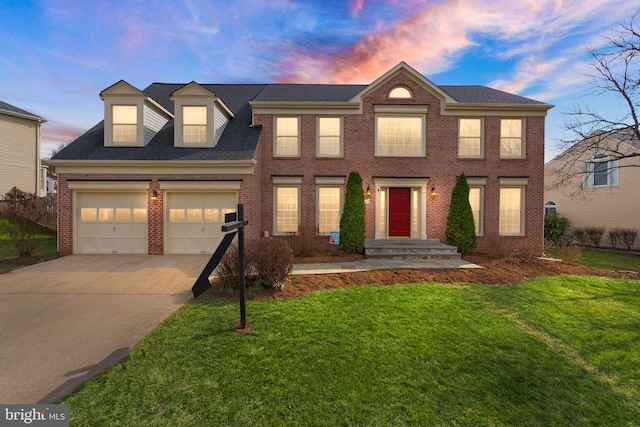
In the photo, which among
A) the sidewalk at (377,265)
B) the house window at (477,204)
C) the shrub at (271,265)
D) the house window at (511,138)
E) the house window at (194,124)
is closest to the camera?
the shrub at (271,265)

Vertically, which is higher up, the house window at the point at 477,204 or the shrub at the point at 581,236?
the house window at the point at 477,204

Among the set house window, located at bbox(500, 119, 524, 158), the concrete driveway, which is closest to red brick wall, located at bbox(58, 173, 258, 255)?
the concrete driveway

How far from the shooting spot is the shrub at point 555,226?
19938 mm

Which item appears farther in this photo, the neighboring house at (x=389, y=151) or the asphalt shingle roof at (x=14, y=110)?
the asphalt shingle roof at (x=14, y=110)

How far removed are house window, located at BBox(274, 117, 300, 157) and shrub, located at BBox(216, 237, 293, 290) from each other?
23.9ft

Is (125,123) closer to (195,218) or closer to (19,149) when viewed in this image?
(195,218)

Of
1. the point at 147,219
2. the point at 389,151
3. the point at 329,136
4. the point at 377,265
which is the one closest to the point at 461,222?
the point at 389,151

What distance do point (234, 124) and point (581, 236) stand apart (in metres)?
24.8

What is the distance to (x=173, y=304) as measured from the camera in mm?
6031

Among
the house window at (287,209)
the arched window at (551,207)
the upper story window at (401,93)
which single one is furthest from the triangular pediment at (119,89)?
the arched window at (551,207)

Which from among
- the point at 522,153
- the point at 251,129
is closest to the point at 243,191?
the point at 251,129

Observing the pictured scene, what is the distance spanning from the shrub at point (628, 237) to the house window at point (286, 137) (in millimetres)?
21982

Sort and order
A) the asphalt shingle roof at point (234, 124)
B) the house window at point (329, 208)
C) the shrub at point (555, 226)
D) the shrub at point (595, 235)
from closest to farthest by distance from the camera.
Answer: the asphalt shingle roof at point (234, 124) < the house window at point (329, 208) < the shrub at point (595, 235) < the shrub at point (555, 226)

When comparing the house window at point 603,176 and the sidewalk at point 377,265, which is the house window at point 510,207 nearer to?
the sidewalk at point 377,265
